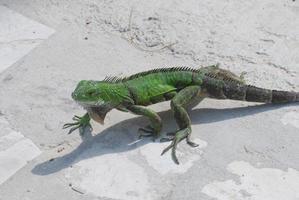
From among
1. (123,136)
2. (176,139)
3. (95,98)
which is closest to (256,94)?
(176,139)

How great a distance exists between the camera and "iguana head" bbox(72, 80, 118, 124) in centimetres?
423

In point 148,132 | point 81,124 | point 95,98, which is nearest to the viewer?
point 95,98

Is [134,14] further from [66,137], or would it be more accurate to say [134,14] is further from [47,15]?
[66,137]

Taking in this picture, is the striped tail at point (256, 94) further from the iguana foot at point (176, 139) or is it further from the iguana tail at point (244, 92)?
the iguana foot at point (176, 139)

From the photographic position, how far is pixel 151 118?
436 cm

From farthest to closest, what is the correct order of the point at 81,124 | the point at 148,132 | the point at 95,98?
the point at 81,124, the point at 148,132, the point at 95,98

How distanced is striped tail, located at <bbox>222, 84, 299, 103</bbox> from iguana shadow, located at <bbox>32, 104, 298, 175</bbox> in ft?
0.25

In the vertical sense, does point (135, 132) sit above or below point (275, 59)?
below

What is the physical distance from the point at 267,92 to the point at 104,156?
131 centimetres

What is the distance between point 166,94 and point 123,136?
451mm

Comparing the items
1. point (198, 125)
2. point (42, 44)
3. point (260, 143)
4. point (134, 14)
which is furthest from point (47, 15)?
point (260, 143)

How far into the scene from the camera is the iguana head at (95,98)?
423 cm

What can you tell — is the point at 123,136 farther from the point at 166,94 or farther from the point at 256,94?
the point at 256,94

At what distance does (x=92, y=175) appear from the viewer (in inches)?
164
